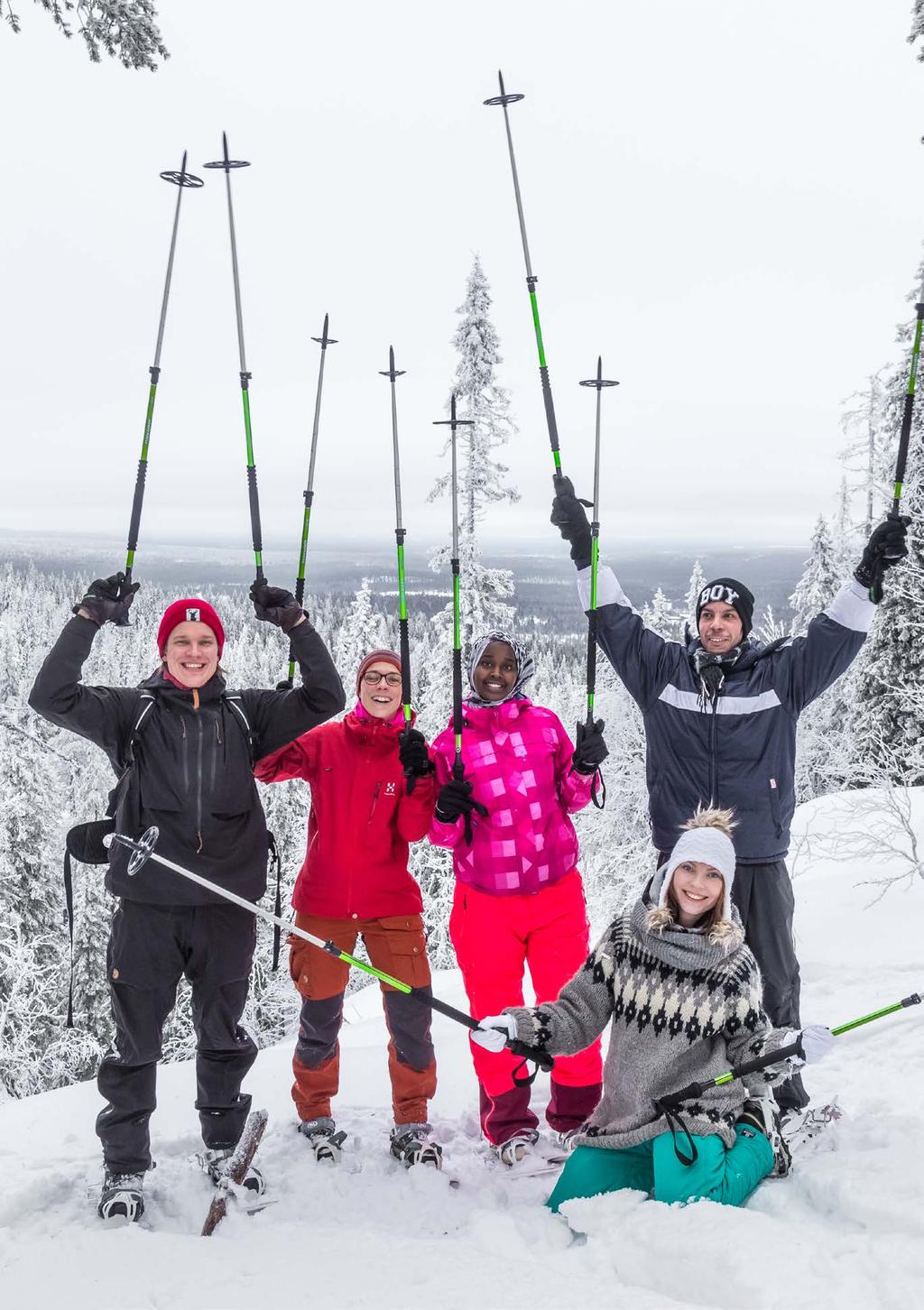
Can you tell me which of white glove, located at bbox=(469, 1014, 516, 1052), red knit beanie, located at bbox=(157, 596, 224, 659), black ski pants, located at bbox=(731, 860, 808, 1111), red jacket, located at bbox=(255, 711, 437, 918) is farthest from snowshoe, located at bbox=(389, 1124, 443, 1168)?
red knit beanie, located at bbox=(157, 596, 224, 659)

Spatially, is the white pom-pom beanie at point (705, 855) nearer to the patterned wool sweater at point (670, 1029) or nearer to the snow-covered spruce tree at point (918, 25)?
the patterned wool sweater at point (670, 1029)

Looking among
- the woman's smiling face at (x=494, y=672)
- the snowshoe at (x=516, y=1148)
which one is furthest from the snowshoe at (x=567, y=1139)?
the woman's smiling face at (x=494, y=672)

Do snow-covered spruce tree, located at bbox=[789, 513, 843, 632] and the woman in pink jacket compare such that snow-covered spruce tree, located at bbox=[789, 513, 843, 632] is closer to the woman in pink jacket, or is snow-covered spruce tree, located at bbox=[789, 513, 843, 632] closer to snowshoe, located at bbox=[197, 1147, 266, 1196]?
the woman in pink jacket

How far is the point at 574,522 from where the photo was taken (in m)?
5.06

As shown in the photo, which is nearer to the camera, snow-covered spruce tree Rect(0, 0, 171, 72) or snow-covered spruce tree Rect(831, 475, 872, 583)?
snow-covered spruce tree Rect(0, 0, 171, 72)

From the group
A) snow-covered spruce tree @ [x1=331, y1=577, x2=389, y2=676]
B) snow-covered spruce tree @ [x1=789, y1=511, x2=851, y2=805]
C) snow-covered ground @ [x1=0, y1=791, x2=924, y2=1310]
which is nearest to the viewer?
snow-covered ground @ [x1=0, y1=791, x2=924, y2=1310]

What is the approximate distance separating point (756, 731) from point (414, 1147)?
2.50 meters

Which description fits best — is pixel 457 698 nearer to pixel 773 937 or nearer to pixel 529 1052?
pixel 529 1052

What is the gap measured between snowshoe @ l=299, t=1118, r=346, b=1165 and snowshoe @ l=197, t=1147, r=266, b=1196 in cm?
29

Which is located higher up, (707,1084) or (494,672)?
(494,672)

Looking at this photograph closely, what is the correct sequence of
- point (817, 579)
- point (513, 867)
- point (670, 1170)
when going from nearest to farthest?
point (670, 1170), point (513, 867), point (817, 579)

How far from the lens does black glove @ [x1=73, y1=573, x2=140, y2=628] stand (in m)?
3.97

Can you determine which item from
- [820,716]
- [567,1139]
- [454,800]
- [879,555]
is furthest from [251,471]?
[820,716]

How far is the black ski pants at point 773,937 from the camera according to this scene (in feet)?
14.4
